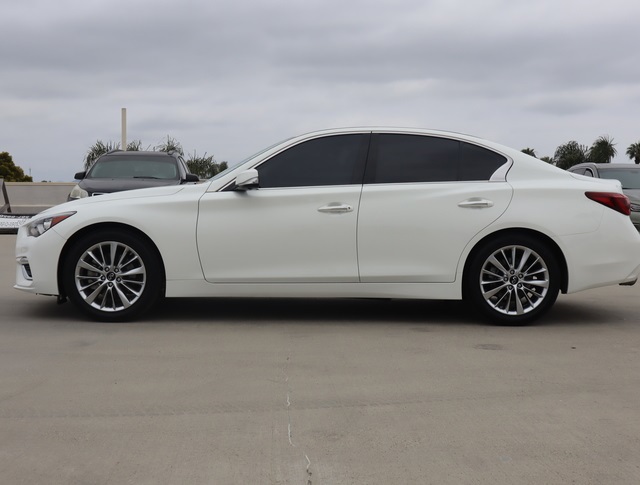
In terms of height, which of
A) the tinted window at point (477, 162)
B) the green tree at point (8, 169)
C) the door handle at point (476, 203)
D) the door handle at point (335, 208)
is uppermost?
the tinted window at point (477, 162)

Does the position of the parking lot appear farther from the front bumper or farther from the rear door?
the rear door

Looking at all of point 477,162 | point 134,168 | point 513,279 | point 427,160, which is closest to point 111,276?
point 427,160

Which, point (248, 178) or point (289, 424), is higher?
point (248, 178)

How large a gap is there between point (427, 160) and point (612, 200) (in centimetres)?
158

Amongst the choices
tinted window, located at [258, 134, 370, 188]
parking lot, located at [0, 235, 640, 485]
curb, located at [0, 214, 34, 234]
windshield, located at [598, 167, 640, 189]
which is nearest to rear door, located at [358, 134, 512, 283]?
tinted window, located at [258, 134, 370, 188]

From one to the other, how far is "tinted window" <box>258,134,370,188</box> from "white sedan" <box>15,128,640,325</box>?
0.02m

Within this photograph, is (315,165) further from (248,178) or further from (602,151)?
(602,151)

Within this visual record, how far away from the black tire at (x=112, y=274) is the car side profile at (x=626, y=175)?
1242 centimetres

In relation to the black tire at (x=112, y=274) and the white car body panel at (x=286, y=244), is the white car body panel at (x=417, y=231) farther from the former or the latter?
the black tire at (x=112, y=274)

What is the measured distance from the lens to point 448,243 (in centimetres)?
729

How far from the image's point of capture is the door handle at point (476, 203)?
7297 mm

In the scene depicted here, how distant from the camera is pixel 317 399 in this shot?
494 centimetres

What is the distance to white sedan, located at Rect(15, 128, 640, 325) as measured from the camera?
7.27 meters

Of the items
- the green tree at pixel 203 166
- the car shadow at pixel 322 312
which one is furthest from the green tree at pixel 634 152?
the car shadow at pixel 322 312
